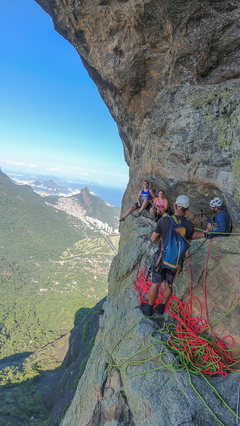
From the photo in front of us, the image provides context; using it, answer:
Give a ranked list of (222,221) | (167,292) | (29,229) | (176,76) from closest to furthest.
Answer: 1. (167,292)
2. (222,221)
3. (176,76)
4. (29,229)

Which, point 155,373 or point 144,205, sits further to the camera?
point 144,205

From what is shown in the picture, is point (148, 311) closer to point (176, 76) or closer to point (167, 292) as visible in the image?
point (167, 292)

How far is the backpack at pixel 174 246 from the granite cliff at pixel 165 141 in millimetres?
1103

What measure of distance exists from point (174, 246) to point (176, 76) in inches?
318

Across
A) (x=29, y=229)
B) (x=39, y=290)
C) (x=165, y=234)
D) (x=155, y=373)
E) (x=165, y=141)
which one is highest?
(x=165, y=141)

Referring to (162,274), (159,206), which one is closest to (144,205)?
(159,206)

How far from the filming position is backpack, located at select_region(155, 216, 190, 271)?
4.21m

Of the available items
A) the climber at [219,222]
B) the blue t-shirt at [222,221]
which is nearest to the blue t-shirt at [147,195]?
the climber at [219,222]

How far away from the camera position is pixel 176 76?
331 inches

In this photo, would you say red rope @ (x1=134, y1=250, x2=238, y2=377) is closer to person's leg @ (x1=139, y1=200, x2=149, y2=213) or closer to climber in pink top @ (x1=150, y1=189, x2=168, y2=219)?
climber in pink top @ (x1=150, y1=189, x2=168, y2=219)

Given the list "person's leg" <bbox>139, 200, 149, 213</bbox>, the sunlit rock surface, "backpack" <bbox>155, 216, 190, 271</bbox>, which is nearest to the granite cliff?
the sunlit rock surface

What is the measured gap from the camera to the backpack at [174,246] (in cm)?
421

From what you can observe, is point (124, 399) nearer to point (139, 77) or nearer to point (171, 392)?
point (171, 392)

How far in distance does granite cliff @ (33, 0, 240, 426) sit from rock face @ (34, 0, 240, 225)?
0.12 feet
